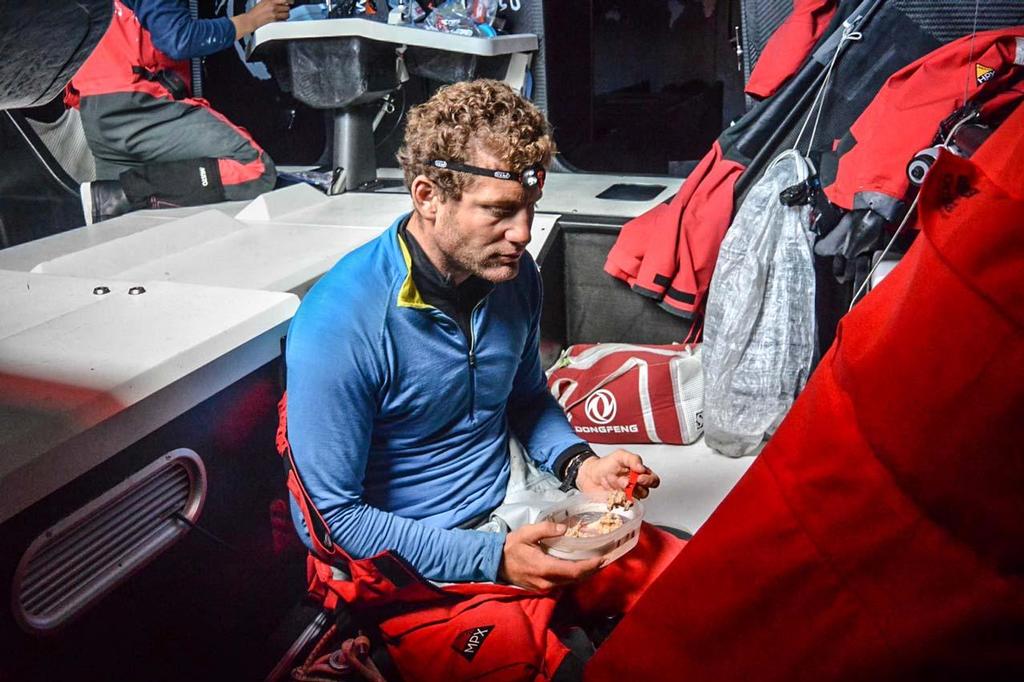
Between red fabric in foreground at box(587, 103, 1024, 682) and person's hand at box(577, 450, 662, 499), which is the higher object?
red fabric in foreground at box(587, 103, 1024, 682)

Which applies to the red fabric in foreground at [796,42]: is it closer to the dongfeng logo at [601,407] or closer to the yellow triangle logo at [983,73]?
the yellow triangle logo at [983,73]

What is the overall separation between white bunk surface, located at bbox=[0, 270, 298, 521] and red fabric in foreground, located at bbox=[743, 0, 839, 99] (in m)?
1.43

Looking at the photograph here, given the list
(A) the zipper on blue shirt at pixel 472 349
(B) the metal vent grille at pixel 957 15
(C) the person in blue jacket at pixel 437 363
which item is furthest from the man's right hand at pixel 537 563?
(B) the metal vent grille at pixel 957 15

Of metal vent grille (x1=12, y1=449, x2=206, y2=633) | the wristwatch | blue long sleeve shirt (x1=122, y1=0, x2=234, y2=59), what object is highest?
blue long sleeve shirt (x1=122, y1=0, x2=234, y2=59)

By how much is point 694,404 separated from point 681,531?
0.56m

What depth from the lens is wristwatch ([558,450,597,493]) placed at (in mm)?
1456

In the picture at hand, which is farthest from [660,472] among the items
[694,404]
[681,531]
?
[681,531]

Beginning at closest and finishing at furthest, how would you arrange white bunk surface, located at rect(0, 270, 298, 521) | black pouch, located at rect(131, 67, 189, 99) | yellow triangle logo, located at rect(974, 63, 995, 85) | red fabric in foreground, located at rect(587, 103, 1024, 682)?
red fabric in foreground, located at rect(587, 103, 1024, 682)
white bunk surface, located at rect(0, 270, 298, 521)
yellow triangle logo, located at rect(974, 63, 995, 85)
black pouch, located at rect(131, 67, 189, 99)

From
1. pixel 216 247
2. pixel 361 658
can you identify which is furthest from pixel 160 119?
pixel 361 658

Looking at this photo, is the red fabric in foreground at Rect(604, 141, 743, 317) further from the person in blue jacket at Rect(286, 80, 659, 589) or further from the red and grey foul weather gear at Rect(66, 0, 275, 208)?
the red and grey foul weather gear at Rect(66, 0, 275, 208)

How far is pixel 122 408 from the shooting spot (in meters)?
1.11

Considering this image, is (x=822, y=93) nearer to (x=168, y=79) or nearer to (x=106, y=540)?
(x=106, y=540)

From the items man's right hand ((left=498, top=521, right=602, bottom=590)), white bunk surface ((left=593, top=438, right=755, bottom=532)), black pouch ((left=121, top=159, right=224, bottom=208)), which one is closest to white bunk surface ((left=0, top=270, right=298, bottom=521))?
man's right hand ((left=498, top=521, right=602, bottom=590))

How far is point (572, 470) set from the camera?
1460 mm
